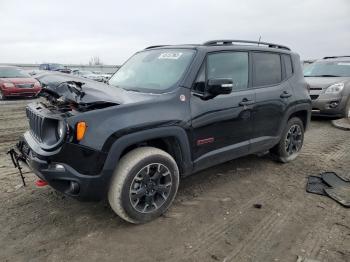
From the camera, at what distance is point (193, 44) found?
4.15 meters

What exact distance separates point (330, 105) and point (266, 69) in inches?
190

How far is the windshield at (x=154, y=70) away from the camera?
3.83m

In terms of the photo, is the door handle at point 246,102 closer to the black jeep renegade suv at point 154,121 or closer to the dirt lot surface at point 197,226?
the black jeep renegade suv at point 154,121

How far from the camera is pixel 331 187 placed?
14.3ft

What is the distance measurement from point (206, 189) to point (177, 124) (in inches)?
48.1

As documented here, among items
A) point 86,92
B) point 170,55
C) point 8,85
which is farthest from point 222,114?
point 8,85

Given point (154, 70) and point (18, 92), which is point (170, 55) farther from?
point (18, 92)

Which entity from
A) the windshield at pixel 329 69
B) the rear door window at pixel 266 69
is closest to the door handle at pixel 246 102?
the rear door window at pixel 266 69

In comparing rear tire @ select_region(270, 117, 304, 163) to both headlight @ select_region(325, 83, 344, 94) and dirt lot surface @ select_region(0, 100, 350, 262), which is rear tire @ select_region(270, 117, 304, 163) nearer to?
dirt lot surface @ select_region(0, 100, 350, 262)

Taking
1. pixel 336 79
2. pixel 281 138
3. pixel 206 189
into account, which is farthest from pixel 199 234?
pixel 336 79

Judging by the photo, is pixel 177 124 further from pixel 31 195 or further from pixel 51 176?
pixel 31 195

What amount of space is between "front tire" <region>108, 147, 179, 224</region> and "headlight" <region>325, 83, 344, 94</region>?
677 centimetres

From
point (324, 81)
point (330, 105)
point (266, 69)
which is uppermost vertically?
point (266, 69)

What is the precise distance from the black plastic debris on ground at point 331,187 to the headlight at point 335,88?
4.60m
